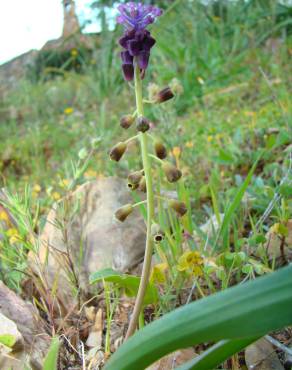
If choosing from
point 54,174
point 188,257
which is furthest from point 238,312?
point 54,174

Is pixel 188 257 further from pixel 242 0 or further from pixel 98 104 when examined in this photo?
pixel 242 0

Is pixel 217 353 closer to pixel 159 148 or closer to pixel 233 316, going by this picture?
pixel 233 316

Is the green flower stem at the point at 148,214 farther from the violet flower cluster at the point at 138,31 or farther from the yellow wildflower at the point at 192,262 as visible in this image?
the yellow wildflower at the point at 192,262

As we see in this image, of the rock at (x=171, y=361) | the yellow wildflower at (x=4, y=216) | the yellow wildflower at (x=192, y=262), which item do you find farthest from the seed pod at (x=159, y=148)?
the yellow wildflower at (x=4, y=216)

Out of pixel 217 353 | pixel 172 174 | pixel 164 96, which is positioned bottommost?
pixel 217 353

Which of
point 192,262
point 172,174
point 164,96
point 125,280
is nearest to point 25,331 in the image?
point 125,280

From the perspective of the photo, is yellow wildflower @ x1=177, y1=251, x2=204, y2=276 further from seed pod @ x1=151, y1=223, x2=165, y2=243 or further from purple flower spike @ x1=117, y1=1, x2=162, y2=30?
purple flower spike @ x1=117, y1=1, x2=162, y2=30
